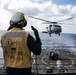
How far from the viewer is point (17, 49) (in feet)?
12.1

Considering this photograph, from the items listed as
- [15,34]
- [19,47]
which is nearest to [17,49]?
[19,47]

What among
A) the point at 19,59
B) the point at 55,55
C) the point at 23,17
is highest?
the point at 23,17

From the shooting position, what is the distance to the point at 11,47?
3.73m

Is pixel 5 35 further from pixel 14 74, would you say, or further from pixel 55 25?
pixel 55 25

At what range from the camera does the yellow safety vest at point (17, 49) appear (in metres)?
3.67

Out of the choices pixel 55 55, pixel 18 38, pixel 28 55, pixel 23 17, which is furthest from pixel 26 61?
pixel 55 55

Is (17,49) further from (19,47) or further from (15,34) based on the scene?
(15,34)

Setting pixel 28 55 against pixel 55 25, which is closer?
pixel 28 55

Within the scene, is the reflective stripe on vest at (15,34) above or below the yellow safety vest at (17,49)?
above

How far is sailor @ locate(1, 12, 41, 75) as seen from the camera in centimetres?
366

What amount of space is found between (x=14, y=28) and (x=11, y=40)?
0.66ft

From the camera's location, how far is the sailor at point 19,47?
12.0 ft

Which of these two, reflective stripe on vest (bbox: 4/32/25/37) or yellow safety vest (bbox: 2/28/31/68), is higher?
reflective stripe on vest (bbox: 4/32/25/37)

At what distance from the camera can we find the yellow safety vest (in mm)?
3666
